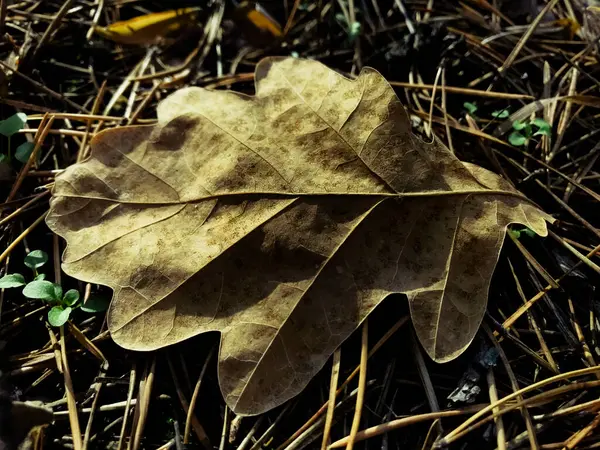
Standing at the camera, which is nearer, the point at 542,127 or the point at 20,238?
the point at 20,238

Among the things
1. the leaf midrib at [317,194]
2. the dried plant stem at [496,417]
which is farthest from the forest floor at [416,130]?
the leaf midrib at [317,194]

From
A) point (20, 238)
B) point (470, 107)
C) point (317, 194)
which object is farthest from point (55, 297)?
point (470, 107)

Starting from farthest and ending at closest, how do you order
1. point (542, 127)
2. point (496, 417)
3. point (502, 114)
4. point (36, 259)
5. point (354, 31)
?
point (354, 31) < point (502, 114) < point (542, 127) < point (36, 259) < point (496, 417)

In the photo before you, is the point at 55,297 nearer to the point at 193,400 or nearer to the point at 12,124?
the point at 193,400

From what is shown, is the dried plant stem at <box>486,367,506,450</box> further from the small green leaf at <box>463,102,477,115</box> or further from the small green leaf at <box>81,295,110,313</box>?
the small green leaf at <box>81,295,110,313</box>

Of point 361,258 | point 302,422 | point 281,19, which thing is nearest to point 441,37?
point 281,19

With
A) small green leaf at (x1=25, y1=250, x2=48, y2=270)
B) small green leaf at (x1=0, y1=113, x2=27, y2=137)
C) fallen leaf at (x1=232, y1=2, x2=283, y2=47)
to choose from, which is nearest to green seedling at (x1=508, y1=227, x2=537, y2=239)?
fallen leaf at (x1=232, y1=2, x2=283, y2=47)

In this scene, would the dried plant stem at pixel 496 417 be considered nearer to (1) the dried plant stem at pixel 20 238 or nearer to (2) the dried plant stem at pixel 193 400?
(2) the dried plant stem at pixel 193 400
